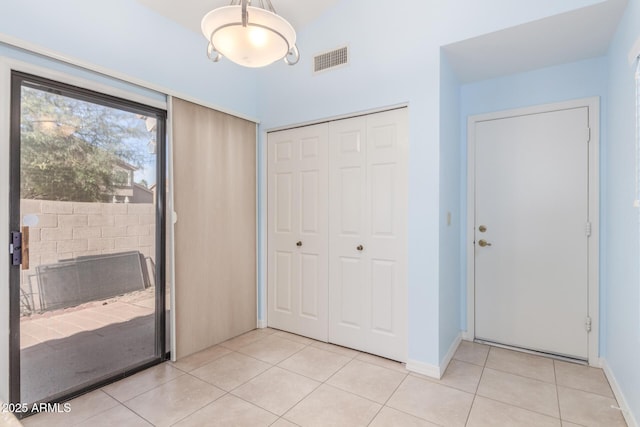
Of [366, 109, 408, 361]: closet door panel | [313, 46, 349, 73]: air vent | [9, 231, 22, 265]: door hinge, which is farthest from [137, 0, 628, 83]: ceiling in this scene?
[9, 231, 22, 265]: door hinge

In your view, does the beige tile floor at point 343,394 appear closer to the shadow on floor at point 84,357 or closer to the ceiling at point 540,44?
the shadow on floor at point 84,357

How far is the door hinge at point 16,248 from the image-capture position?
191 cm

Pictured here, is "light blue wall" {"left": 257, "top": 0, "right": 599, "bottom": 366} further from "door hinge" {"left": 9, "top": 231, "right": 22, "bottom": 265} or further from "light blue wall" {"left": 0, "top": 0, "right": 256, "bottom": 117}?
"door hinge" {"left": 9, "top": 231, "right": 22, "bottom": 265}

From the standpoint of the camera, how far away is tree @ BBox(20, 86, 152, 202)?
2006 millimetres

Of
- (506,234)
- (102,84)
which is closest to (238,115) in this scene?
(102,84)

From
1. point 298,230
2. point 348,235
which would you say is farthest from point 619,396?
point 298,230

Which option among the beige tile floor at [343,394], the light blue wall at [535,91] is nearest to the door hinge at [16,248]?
the beige tile floor at [343,394]

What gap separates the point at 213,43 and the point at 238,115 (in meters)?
1.64

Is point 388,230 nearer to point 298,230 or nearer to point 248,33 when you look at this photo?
point 298,230

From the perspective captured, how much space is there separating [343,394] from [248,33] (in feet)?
7.57

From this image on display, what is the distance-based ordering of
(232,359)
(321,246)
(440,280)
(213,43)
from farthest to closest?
(321,246), (232,359), (440,280), (213,43)

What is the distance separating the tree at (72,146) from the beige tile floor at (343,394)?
1.44 metres

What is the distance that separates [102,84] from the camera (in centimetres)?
228

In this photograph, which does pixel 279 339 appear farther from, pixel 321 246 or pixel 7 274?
pixel 7 274
